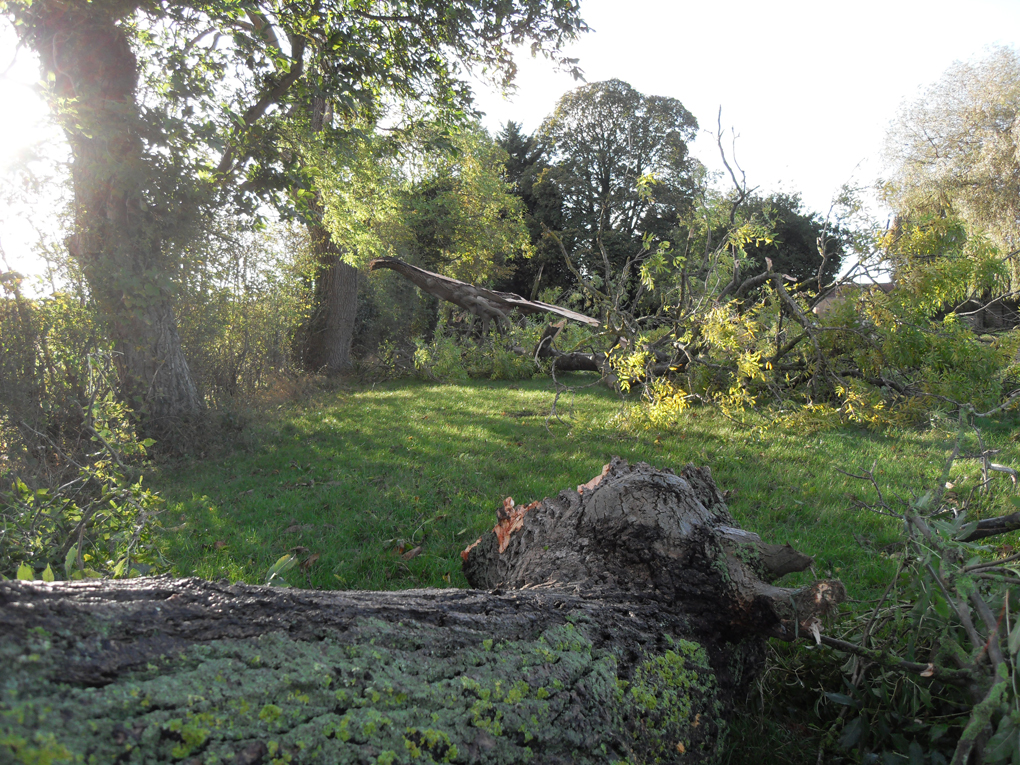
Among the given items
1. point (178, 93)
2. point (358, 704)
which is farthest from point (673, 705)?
point (178, 93)

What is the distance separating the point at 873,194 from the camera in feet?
24.0

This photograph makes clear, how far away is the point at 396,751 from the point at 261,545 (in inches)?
145

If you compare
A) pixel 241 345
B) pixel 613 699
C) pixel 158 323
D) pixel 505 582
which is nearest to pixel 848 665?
pixel 613 699

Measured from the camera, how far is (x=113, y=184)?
21.1ft

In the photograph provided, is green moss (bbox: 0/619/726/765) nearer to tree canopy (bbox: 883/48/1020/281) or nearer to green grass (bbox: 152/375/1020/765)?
green grass (bbox: 152/375/1020/765)

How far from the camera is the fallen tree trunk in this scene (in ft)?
3.14

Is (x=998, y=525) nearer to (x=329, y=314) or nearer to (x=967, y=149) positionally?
(x=329, y=314)

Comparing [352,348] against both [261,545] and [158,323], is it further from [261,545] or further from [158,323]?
[261,545]

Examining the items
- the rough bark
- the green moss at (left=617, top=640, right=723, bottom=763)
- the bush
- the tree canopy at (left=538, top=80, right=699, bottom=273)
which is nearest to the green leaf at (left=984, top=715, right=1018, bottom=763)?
the green moss at (left=617, top=640, right=723, bottom=763)

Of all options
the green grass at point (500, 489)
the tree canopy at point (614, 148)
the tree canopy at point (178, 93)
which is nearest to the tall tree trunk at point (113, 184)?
the tree canopy at point (178, 93)

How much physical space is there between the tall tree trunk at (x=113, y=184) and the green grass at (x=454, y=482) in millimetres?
1735

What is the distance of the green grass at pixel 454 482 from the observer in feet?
13.5

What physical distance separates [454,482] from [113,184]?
5.19 metres

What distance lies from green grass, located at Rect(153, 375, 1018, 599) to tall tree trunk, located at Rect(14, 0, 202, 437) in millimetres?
1735
